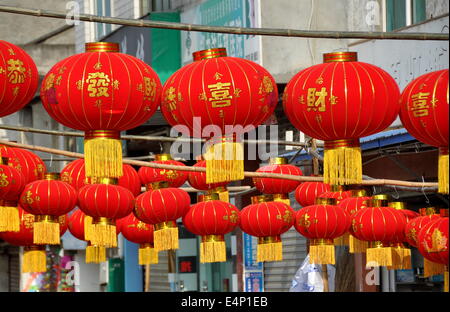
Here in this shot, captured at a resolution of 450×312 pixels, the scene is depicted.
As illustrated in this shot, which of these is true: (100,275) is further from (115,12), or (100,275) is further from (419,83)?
(419,83)

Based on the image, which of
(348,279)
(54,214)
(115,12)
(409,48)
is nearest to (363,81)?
(54,214)

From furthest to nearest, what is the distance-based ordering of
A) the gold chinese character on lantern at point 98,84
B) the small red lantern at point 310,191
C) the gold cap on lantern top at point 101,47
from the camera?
the small red lantern at point 310,191
the gold cap on lantern top at point 101,47
the gold chinese character on lantern at point 98,84

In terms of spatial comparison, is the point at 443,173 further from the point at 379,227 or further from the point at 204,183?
the point at 204,183

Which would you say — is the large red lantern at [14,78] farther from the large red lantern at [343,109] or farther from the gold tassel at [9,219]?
the gold tassel at [9,219]

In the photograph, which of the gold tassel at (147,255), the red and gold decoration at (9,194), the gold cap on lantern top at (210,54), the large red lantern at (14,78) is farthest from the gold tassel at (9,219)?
the gold cap on lantern top at (210,54)

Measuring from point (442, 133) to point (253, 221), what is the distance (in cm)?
661

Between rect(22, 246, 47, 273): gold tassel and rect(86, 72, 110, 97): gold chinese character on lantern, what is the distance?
21.3 ft

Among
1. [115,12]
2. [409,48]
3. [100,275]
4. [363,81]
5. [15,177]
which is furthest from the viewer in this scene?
[100,275]

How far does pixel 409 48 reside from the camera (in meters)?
19.2

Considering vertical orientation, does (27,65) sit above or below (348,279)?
above

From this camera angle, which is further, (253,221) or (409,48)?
(409,48)

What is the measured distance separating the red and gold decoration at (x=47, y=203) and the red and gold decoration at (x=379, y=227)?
12.6ft

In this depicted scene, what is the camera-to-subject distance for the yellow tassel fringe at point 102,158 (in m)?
11.6
